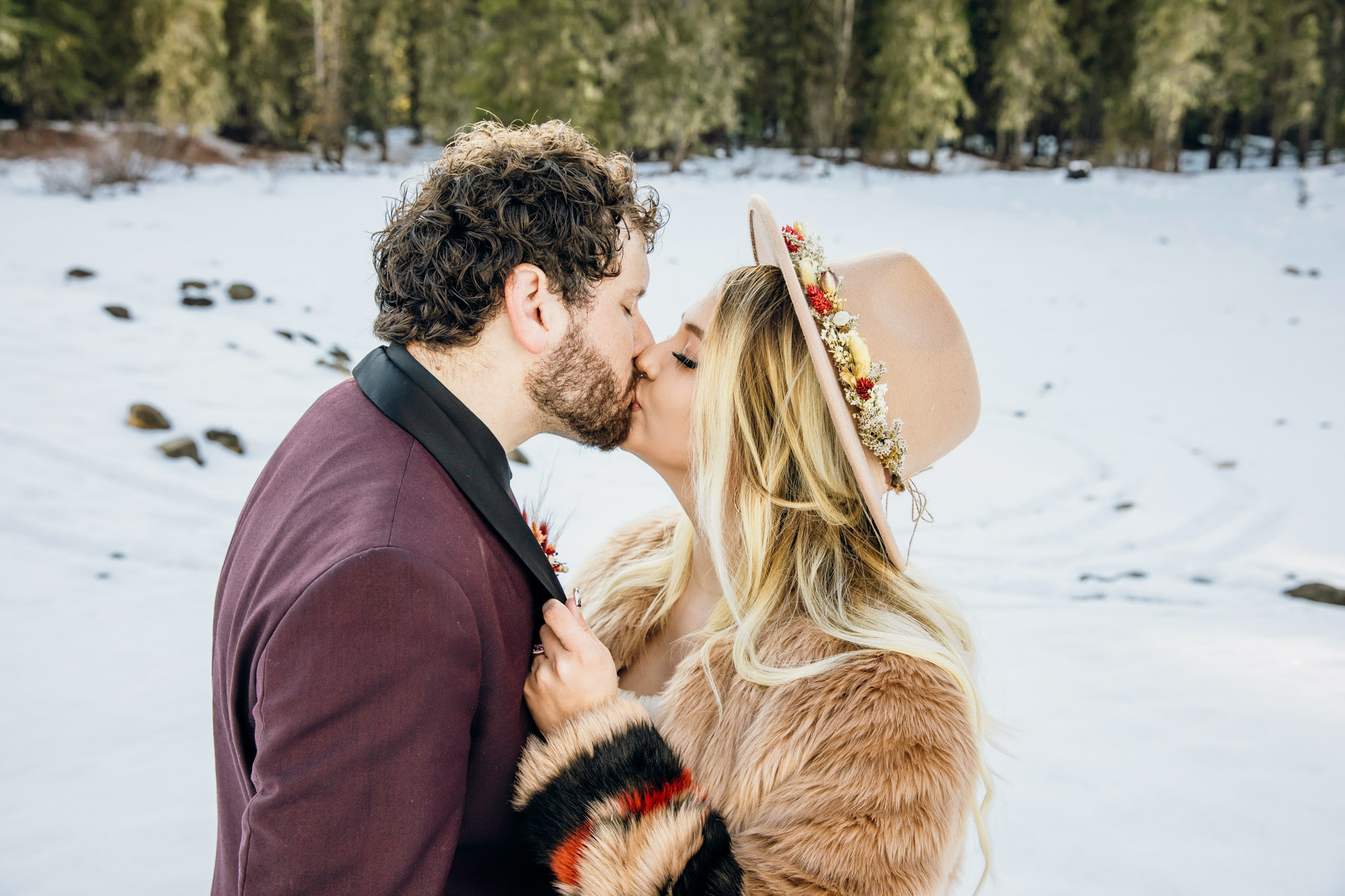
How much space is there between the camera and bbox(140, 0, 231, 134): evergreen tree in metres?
23.8

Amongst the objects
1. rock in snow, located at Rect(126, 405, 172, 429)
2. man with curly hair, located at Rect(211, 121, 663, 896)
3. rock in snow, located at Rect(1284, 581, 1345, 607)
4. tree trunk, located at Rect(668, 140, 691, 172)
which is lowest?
rock in snow, located at Rect(1284, 581, 1345, 607)

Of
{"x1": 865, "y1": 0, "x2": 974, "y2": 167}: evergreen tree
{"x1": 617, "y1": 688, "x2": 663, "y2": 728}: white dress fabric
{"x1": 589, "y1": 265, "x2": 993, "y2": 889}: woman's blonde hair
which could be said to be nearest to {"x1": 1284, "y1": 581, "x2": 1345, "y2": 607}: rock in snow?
{"x1": 589, "y1": 265, "x2": 993, "y2": 889}: woman's blonde hair

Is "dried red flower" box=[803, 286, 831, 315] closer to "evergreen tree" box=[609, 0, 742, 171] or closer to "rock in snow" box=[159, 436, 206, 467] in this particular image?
"rock in snow" box=[159, 436, 206, 467]

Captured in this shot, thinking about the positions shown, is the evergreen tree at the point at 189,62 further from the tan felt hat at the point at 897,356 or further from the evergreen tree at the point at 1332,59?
the evergreen tree at the point at 1332,59

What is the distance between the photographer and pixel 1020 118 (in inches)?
995

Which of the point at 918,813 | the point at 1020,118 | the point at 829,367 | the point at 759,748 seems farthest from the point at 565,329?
the point at 1020,118

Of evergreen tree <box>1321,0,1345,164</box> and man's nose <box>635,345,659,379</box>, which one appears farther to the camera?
evergreen tree <box>1321,0,1345,164</box>

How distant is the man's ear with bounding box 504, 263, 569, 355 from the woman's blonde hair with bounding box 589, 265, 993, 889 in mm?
440

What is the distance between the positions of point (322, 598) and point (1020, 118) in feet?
91.6

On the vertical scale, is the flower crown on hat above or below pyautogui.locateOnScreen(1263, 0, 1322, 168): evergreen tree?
below

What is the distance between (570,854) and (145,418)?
237 inches

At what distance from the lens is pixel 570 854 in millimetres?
1566

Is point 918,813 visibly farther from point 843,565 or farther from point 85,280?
point 85,280

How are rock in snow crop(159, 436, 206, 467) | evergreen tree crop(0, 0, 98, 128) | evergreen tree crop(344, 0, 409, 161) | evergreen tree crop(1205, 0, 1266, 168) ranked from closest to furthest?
rock in snow crop(159, 436, 206, 467) → evergreen tree crop(1205, 0, 1266, 168) → evergreen tree crop(0, 0, 98, 128) → evergreen tree crop(344, 0, 409, 161)
